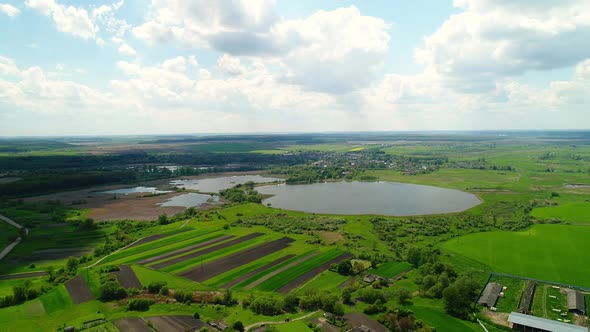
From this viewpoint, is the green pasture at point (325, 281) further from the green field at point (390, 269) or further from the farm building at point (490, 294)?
the farm building at point (490, 294)

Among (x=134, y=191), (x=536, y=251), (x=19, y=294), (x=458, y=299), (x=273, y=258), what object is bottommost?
(x=536, y=251)

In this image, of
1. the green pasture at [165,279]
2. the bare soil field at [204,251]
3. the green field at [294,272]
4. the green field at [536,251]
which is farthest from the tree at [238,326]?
the green field at [536,251]

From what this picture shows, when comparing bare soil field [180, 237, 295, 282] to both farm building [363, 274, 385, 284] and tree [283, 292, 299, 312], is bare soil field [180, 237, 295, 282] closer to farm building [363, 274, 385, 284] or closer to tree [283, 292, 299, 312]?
tree [283, 292, 299, 312]

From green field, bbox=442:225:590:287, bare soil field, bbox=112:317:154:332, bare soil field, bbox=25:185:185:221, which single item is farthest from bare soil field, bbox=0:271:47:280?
green field, bbox=442:225:590:287

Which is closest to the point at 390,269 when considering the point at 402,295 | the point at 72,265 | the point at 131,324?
the point at 402,295

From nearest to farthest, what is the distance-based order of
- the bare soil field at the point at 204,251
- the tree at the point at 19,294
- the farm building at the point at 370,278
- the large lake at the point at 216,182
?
the tree at the point at 19,294 → the farm building at the point at 370,278 → the bare soil field at the point at 204,251 → the large lake at the point at 216,182

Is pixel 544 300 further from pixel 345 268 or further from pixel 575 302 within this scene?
pixel 345 268
